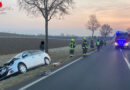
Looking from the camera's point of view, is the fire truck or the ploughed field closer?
the ploughed field

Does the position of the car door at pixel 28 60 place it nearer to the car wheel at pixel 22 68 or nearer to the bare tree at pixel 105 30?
the car wheel at pixel 22 68

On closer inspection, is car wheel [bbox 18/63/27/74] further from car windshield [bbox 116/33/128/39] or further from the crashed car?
car windshield [bbox 116/33/128/39]

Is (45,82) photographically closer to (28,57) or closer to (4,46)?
(28,57)

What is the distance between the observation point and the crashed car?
12930 millimetres

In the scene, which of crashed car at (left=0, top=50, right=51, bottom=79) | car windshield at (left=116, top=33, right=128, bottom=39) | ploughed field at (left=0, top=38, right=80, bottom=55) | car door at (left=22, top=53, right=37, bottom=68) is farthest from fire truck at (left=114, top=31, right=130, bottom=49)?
car door at (left=22, top=53, right=37, bottom=68)

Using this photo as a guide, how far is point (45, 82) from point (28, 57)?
17.9 ft

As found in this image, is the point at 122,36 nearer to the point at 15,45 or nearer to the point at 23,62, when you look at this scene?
the point at 15,45

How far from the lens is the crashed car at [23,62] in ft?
42.4

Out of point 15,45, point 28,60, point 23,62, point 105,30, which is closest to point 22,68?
point 23,62

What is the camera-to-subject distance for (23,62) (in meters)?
13.9

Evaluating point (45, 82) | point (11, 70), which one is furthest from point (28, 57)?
point (45, 82)

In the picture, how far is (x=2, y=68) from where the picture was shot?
42.9 feet

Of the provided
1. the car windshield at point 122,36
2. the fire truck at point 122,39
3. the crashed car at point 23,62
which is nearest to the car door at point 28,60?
the crashed car at point 23,62

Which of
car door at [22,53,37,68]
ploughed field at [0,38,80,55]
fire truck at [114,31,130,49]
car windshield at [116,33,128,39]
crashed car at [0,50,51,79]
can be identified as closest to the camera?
crashed car at [0,50,51,79]
